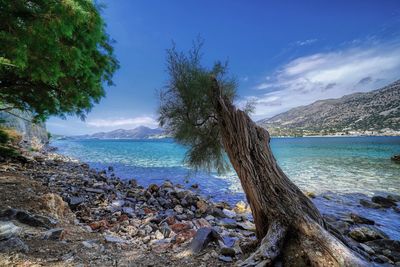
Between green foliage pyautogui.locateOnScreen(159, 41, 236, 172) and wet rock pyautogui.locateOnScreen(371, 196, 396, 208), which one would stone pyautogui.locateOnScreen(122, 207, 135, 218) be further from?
wet rock pyautogui.locateOnScreen(371, 196, 396, 208)

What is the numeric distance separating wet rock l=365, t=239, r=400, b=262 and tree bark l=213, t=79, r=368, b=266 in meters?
3.60

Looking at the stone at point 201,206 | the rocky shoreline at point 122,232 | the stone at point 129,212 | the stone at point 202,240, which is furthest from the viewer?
the stone at point 201,206

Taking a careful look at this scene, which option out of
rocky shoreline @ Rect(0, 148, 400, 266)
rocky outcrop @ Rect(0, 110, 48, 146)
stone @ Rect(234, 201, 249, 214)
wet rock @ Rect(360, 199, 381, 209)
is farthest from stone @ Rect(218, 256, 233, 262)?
rocky outcrop @ Rect(0, 110, 48, 146)

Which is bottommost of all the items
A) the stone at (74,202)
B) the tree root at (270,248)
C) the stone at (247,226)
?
the stone at (247,226)

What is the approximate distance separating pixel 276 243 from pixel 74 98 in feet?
27.4

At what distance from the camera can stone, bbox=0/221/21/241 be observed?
4223 mm

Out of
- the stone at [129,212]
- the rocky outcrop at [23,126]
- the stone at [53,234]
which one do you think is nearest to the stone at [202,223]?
A: the stone at [129,212]

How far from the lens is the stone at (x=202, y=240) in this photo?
5.32m

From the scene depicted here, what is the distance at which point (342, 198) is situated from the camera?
13.9 m

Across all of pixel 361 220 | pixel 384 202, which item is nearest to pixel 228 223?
pixel 361 220

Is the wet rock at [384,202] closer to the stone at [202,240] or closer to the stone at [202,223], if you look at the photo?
the stone at [202,223]

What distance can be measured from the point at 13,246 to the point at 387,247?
9650 mm

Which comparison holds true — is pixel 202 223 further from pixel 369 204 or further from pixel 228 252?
pixel 369 204

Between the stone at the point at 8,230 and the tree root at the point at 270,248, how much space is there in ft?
14.0
